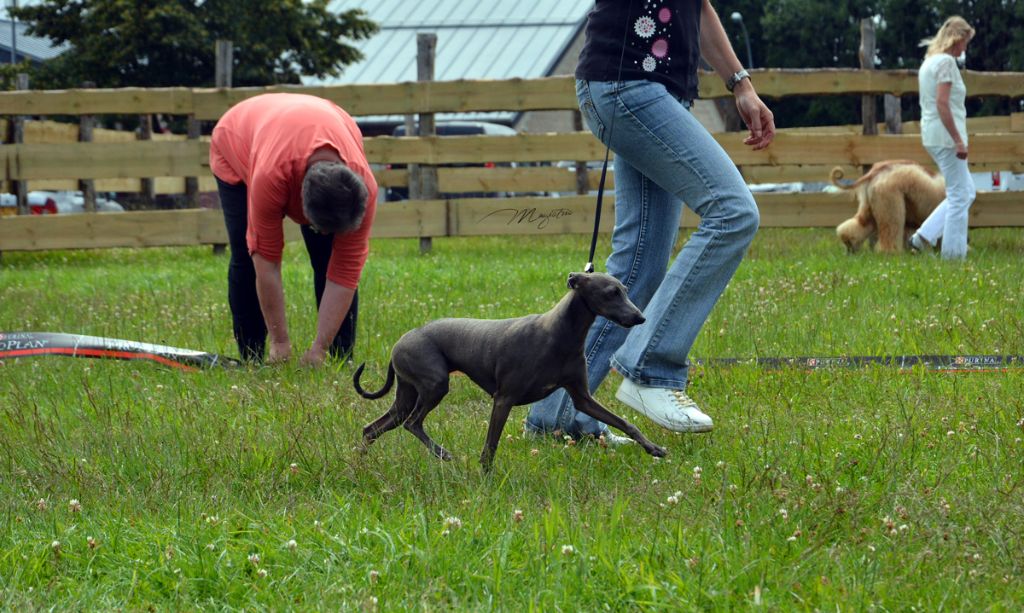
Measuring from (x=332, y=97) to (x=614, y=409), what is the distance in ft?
26.3

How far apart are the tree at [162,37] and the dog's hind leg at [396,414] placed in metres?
28.5

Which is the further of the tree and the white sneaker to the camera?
the tree

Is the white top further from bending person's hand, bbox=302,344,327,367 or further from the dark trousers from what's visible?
bending person's hand, bbox=302,344,327,367

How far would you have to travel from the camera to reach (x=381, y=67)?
1618 inches

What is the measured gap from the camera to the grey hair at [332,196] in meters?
4.90

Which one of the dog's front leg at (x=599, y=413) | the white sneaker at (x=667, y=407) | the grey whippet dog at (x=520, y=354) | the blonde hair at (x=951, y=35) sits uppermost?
the blonde hair at (x=951, y=35)

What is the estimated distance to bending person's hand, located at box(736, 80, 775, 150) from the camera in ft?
13.6

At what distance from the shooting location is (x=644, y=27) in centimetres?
399

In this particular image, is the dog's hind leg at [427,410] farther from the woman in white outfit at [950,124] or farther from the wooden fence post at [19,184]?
the wooden fence post at [19,184]

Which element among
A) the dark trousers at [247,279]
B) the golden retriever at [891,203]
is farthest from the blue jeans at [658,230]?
the golden retriever at [891,203]

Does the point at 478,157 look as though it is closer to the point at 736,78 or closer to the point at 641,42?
the point at 736,78

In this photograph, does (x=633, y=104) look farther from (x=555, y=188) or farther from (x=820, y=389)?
(x=555, y=188)

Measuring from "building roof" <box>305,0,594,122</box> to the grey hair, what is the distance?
33.8 meters

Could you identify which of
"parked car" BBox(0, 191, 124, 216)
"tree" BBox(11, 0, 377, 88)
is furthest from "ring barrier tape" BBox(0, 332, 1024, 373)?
"tree" BBox(11, 0, 377, 88)
